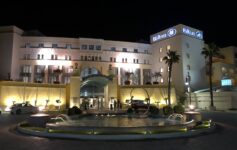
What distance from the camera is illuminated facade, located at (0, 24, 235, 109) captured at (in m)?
60.5

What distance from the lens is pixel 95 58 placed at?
6562 cm

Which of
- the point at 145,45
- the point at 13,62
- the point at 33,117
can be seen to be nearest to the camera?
the point at 33,117

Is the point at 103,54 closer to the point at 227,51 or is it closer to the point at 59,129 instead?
the point at 227,51

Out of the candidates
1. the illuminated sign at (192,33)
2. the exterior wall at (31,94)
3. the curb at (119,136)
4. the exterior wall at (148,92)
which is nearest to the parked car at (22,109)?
the exterior wall at (31,94)

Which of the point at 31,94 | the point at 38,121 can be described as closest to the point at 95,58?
the point at 31,94

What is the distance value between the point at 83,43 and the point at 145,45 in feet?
60.2

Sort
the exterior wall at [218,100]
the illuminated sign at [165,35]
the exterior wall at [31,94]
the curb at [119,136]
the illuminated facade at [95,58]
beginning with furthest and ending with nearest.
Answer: the illuminated sign at [165,35] → the illuminated facade at [95,58] → the exterior wall at [218,100] → the exterior wall at [31,94] → the curb at [119,136]

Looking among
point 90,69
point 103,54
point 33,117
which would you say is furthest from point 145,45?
point 33,117

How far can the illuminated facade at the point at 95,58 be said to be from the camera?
198 ft

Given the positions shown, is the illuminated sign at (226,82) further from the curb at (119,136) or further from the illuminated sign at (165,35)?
the curb at (119,136)

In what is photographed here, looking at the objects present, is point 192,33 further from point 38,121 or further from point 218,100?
point 38,121

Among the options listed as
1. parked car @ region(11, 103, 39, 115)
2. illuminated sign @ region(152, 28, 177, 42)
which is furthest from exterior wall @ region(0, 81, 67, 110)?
illuminated sign @ region(152, 28, 177, 42)

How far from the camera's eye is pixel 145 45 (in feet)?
234

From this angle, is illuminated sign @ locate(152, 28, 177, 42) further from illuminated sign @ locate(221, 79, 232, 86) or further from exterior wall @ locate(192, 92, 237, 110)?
illuminated sign @ locate(221, 79, 232, 86)
